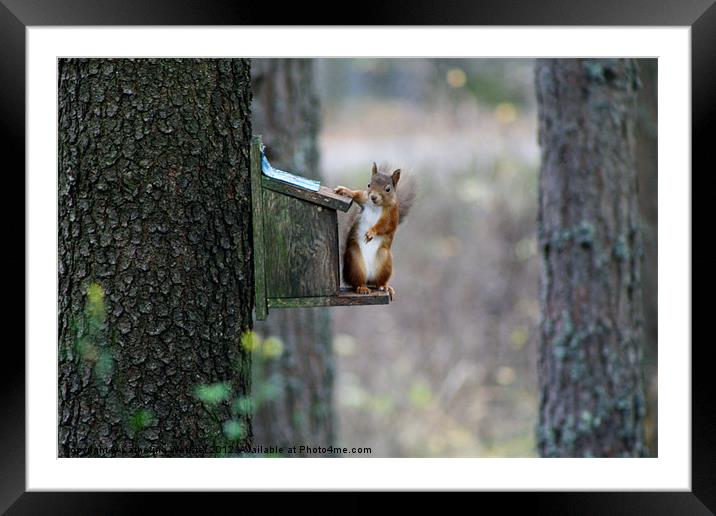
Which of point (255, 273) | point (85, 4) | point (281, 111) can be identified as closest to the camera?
point (85, 4)

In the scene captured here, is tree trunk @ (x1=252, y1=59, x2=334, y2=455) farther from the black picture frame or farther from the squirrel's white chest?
the black picture frame

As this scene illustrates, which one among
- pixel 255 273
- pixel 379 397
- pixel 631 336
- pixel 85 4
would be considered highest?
pixel 85 4

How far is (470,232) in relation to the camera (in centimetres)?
724

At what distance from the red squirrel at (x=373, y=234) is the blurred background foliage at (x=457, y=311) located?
13.6 ft

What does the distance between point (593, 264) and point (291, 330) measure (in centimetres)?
172

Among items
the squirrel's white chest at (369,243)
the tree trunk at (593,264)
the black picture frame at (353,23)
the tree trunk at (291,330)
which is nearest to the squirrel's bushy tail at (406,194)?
the squirrel's white chest at (369,243)

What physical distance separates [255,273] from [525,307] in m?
5.11

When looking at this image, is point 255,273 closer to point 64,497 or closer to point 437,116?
point 64,497

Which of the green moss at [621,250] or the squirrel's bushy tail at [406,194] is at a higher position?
the squirrel's bushy tail at [406,194]

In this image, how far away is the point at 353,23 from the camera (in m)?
2.11

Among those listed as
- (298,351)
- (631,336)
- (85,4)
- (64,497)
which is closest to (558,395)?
(631,336)

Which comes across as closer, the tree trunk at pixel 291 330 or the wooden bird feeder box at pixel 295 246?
the wooden bird feeder box at pixel 295 246

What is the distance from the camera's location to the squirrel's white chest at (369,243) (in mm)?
2367

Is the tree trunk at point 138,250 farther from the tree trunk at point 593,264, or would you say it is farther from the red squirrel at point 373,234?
the tree trunk at point 593,264
